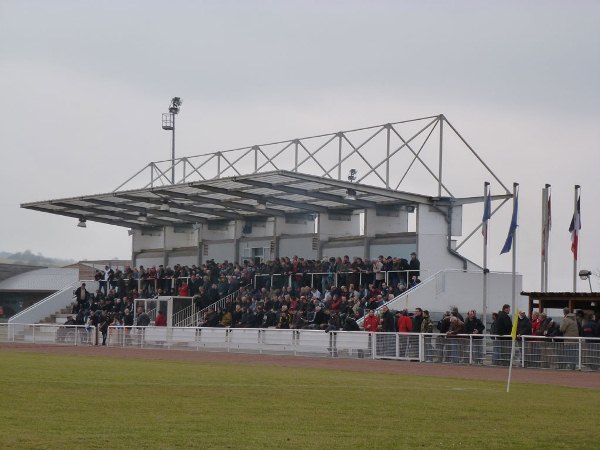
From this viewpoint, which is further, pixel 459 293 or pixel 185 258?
pixel 185 258

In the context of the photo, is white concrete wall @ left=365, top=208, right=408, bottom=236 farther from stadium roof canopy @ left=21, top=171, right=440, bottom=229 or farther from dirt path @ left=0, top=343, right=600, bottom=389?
dirt path @ left=0, top=343, right=600, bottom=389

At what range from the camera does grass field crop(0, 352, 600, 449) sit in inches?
500

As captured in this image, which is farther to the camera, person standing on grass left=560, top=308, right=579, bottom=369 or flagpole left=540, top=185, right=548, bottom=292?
flagpole left=540, top=185, right=548, bottom=292

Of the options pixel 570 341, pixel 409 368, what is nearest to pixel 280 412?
pixel 409 368

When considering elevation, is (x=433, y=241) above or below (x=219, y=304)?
above

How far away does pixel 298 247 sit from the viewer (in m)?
54.2

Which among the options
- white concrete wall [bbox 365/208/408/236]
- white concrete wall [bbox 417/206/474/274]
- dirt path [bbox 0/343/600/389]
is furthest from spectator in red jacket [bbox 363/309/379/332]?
white concrete wall [bbox 365/208/408/236]

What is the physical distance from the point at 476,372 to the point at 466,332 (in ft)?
15.0

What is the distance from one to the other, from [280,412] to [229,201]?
36.8 meters

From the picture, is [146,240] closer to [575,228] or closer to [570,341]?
[575,228]

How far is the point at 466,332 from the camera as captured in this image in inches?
1353

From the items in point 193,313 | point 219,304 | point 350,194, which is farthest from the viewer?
point 193,313

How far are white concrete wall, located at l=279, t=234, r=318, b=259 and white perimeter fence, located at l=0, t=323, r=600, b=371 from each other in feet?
31.9

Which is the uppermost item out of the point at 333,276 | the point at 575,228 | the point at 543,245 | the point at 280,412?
the point at 575,228
